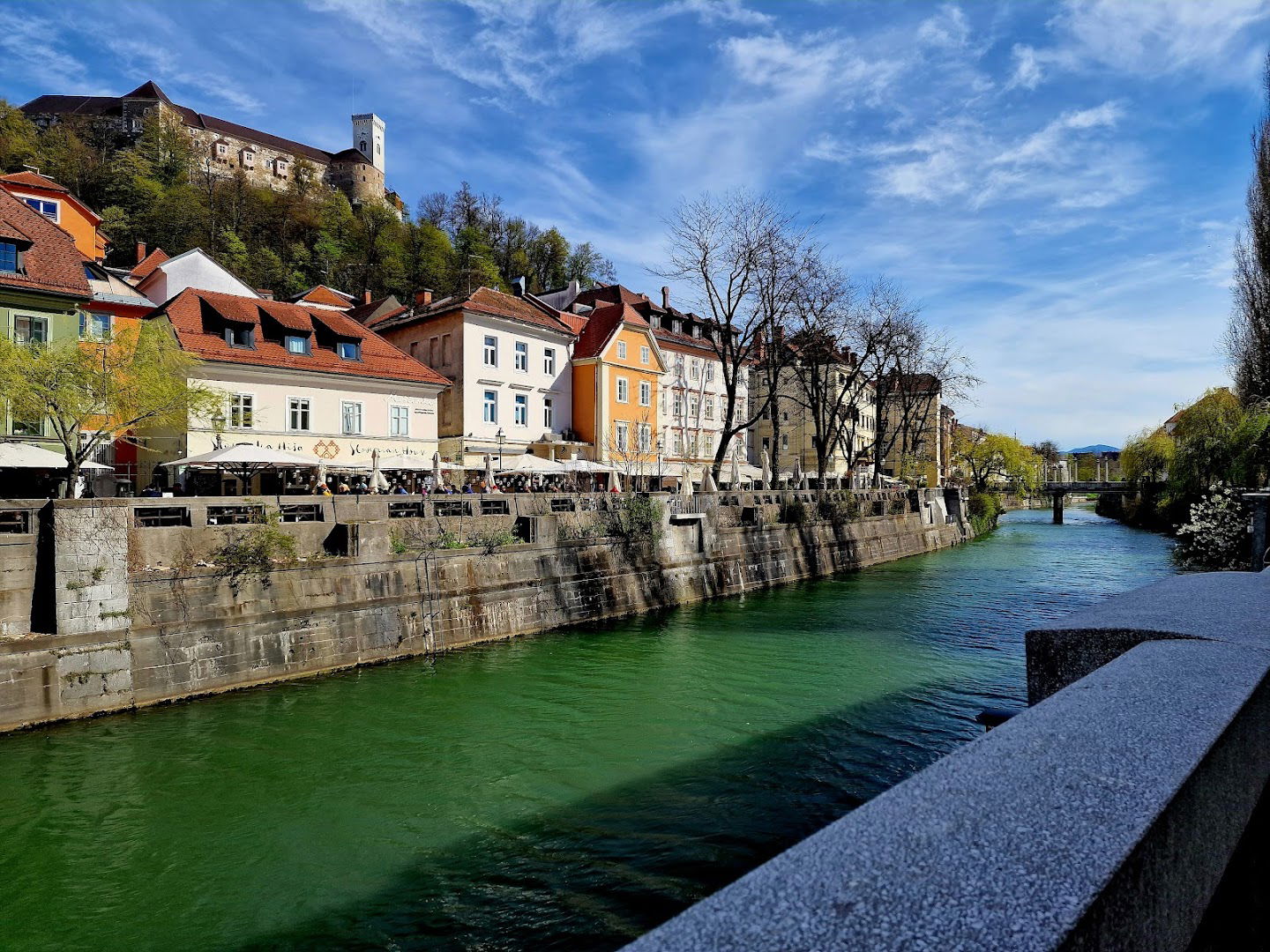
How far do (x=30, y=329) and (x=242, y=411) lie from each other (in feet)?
22.1

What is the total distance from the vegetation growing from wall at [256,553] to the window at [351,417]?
57.1 feet

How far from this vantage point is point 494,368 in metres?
39.2

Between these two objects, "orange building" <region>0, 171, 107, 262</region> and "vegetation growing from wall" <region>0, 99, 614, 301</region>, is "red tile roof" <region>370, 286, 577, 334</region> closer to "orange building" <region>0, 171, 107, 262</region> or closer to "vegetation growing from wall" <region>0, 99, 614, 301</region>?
"orange building" <region>0, 171, 107, 262</region>

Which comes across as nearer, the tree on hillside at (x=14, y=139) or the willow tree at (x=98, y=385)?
the willow tree at (x=98, y=385)

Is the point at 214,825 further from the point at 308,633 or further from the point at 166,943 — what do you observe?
the point at 308,633

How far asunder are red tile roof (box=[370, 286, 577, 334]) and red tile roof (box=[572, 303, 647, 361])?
1192mm

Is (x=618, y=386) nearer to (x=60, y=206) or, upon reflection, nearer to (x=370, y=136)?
(x=60, y=206)

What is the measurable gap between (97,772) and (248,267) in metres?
70.8

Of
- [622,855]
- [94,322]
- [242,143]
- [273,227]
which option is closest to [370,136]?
[242,143]

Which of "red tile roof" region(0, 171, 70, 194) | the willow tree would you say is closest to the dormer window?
the willow tree

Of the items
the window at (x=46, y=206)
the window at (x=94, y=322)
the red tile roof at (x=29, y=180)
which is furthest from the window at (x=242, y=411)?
the window at (x=46, y=206)

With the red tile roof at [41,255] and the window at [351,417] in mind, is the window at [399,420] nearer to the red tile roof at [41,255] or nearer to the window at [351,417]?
the window at [351,417]

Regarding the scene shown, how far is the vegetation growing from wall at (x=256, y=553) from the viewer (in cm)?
1423

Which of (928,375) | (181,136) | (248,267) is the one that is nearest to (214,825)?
(928,375)
